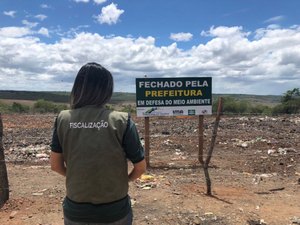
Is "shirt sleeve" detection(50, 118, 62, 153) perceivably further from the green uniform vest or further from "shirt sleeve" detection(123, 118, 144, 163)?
"shirt sleeve" detection(123, 118, 144, 163)

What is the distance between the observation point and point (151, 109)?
11070 millimetres

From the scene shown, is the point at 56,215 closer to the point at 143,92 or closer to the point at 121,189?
the point at 121,189

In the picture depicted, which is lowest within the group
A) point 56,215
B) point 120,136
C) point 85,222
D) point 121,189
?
point 56,215

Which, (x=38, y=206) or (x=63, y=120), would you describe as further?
(x=38, y=206)

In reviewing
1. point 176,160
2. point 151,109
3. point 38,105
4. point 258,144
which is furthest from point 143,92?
point 38,105

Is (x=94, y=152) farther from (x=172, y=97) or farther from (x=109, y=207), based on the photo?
(x=172, y=97)

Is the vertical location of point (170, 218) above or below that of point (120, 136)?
below

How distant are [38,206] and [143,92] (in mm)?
4670

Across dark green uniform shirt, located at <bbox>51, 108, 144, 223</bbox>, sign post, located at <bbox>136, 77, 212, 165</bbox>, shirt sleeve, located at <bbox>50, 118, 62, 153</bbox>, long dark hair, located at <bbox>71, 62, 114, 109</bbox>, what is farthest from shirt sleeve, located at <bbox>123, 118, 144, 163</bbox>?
sign post, located at <bbox>136, 77, 212, 165</bbox>

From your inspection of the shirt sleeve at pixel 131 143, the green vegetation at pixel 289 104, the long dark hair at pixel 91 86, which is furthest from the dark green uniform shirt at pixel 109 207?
the green vegetation at pixel 289 104

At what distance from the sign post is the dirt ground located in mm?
1301

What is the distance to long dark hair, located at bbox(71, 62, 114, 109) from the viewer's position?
9.39ft

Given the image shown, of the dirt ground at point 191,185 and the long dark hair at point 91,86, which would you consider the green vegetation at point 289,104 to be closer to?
the dirt ground at point 191,185

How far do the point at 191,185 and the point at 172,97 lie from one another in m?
3.08
